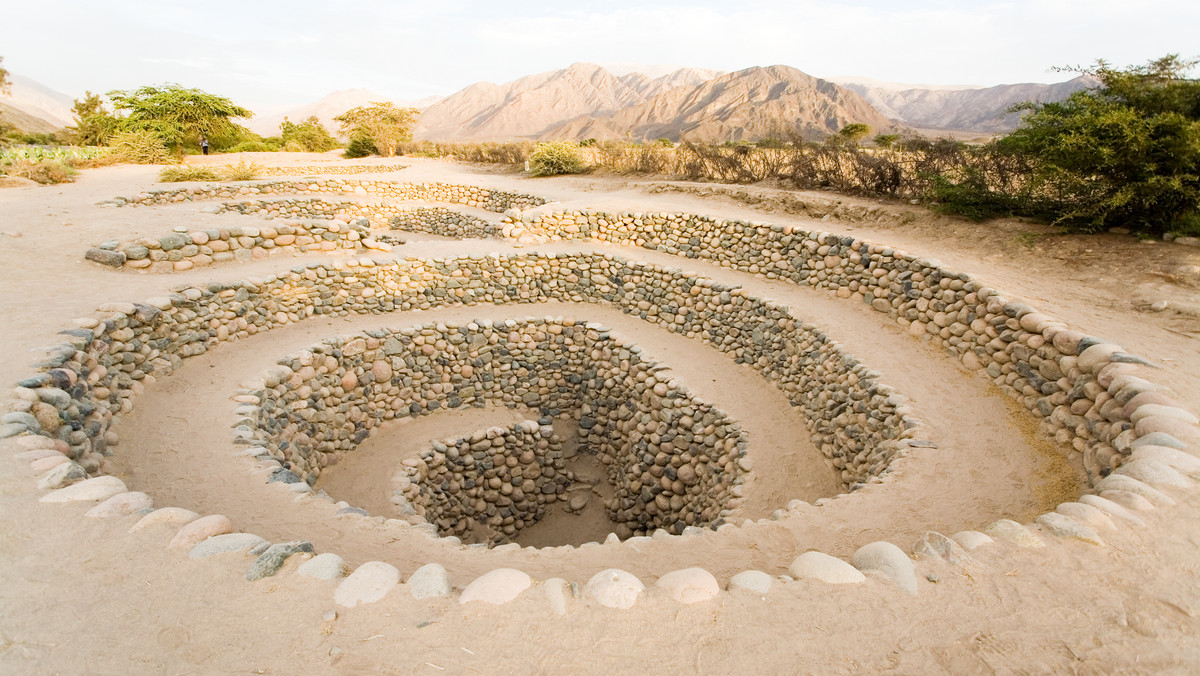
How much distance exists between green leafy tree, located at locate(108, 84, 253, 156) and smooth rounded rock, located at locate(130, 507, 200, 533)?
3113 cm

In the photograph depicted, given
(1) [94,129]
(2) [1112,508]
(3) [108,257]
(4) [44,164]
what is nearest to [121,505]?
(2) [1112,508]

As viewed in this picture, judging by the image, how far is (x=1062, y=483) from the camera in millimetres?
4777

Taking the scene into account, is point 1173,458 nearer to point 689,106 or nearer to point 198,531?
point 198,531

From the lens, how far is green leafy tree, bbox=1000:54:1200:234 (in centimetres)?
772

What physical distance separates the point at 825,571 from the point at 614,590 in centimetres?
119

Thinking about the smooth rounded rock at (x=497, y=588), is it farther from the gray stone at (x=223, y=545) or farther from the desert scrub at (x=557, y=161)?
the desert scrub at (x=557, y=161)

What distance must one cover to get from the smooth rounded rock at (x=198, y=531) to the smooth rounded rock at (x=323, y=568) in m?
0.79

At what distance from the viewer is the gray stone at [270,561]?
296cm

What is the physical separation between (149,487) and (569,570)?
4146mm

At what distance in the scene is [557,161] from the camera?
2297cm

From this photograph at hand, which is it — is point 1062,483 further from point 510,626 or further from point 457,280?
point 457,280

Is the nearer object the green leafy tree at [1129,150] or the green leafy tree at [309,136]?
the green leafy tree at [1129,150]

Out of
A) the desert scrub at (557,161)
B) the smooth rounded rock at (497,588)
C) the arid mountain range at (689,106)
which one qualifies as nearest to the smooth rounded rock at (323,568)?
the smooth rounded rock at (497,588)

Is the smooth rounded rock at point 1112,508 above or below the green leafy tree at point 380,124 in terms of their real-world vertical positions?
below
